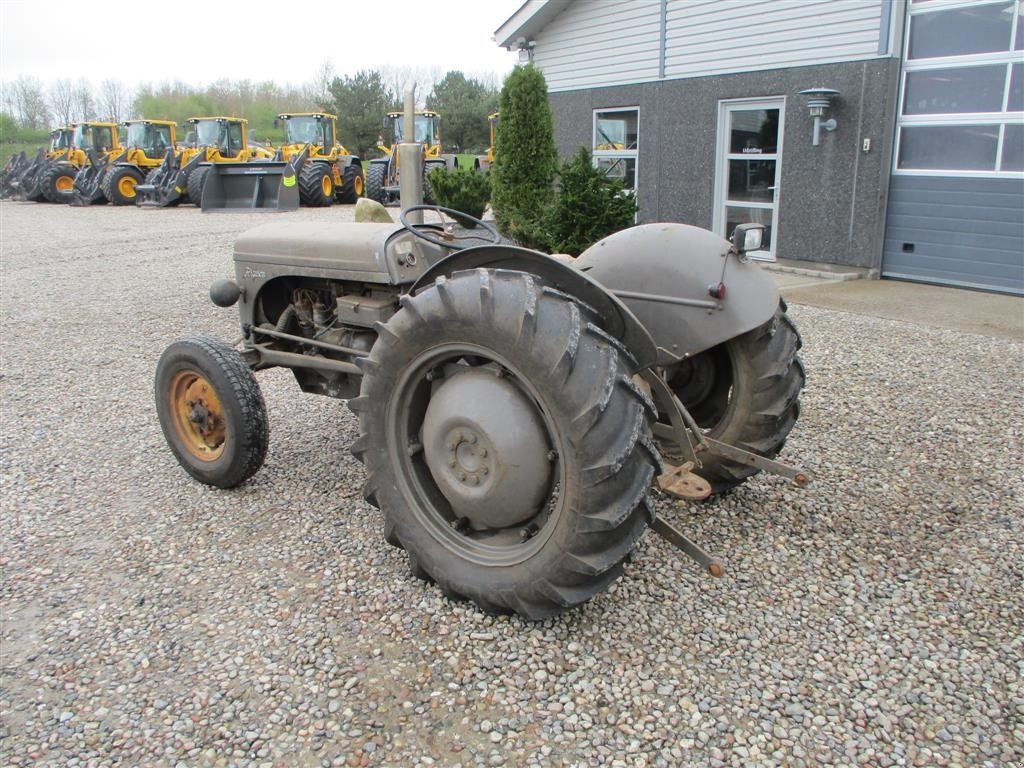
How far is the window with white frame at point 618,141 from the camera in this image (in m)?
12.3

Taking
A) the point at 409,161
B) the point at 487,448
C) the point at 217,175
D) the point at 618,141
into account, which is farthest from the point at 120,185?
the point at 487,448

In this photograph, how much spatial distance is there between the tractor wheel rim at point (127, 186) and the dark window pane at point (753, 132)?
64.3 ft

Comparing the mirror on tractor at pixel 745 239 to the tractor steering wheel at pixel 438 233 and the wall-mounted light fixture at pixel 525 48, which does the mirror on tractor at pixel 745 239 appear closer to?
the tractor steering wheel at pixel 438 233

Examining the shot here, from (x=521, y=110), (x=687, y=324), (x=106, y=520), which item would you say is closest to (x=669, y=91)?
(x=521, y=110)

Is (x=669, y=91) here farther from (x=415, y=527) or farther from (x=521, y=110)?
(x=415, y=527)

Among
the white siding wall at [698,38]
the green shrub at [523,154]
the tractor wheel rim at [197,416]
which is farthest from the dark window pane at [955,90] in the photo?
the tractor wheel rim at [197,416]

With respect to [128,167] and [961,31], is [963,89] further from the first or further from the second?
[128,167]

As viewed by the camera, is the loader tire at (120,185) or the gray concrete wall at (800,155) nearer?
the gray concrete wall at (800,155)

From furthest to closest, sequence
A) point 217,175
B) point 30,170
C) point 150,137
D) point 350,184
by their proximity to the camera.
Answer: point 30,170 → point 150,137 → point 350,184 → point 217,175

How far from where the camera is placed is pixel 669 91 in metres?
11.4

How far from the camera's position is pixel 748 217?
11.0 meters

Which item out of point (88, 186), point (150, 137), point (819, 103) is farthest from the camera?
point (150, 137)

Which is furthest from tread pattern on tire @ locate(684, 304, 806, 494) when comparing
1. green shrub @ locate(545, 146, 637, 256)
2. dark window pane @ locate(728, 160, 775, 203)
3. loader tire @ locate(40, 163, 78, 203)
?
loader tire @ locate(40, 163, 78, 203)

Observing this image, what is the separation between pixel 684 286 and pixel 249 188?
759 inches
